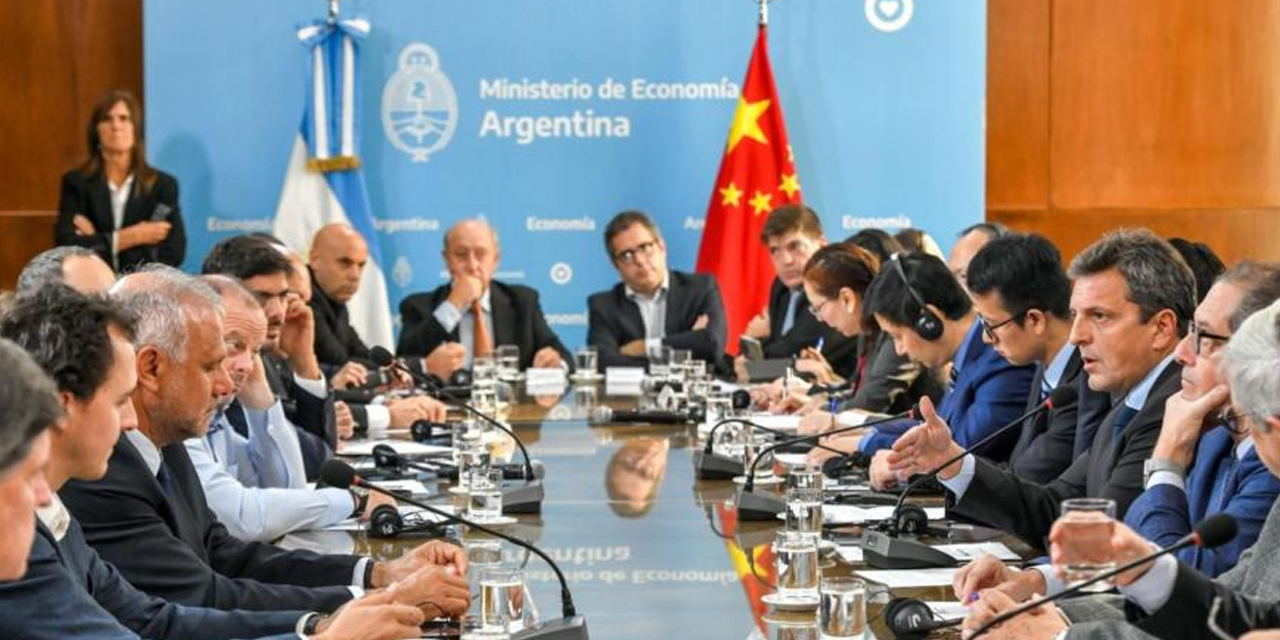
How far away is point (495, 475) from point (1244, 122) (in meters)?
6.85

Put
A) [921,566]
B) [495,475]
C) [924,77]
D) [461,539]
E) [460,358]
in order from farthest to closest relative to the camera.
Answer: [924,77], [460,358], [495,475], [461,539], [921,566]

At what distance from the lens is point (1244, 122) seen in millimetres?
10148

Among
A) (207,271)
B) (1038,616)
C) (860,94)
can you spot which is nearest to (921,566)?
(1038,616)

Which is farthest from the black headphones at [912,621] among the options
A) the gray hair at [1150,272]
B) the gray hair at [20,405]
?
the gray hair at [20,405]

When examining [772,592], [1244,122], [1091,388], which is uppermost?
[1244,122]

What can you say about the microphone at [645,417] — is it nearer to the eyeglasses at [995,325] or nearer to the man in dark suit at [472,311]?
the eyeglasses at [995,325]

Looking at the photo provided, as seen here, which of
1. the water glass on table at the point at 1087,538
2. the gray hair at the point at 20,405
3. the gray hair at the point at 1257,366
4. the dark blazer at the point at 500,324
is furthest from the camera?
the dark blazer at the point at 500,324

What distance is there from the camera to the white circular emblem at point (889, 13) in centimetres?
916

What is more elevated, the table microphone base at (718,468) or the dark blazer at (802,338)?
the dark blazer at (802,338)

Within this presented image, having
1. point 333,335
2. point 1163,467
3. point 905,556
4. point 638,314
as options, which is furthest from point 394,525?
point 638,314

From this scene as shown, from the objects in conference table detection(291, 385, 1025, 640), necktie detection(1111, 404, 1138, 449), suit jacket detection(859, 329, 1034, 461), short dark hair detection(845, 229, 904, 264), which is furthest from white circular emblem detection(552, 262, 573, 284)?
necktie detection(1111, 404, 1138, 449)

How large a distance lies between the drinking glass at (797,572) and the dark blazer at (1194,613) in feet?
2.22

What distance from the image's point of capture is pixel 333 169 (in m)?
9.12

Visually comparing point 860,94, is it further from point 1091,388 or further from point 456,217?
point 1091,388
